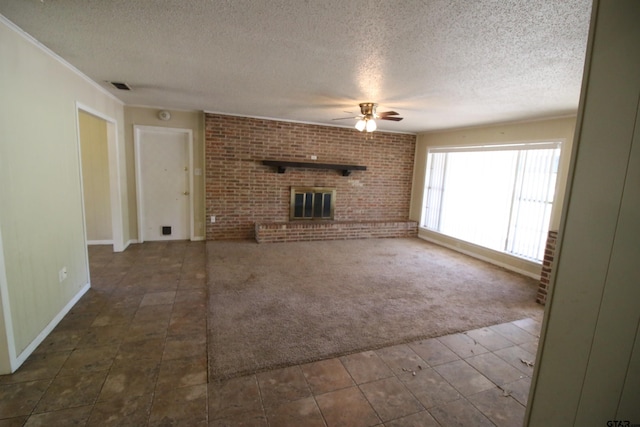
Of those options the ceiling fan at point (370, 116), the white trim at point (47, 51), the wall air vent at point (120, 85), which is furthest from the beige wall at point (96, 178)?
the ceiling fan at point (370, 116)

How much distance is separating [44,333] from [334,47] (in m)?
3.15

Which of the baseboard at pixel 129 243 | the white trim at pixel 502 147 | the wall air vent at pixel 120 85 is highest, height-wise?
the wall air vent at pixel 120 85

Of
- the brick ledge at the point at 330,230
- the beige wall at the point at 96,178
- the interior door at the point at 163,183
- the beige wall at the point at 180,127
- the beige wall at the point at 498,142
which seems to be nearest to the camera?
the beige wall at the point at 498,142

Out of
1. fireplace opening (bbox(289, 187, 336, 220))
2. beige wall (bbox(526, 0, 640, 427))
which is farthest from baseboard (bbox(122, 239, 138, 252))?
beige wall (bbox(526, 0, 640, 427))

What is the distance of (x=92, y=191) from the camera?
15.4 feet

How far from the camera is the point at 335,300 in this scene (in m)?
3.15

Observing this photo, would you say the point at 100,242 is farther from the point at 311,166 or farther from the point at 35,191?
the point at 311,166

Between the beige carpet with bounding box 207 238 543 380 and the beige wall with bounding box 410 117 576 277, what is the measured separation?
28cm

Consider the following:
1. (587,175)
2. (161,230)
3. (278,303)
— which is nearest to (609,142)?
(587,175)

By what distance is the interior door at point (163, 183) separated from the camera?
4910 mm

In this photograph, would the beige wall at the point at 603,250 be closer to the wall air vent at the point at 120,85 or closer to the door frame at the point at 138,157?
Answer: the wall air vent at the point at 120,85

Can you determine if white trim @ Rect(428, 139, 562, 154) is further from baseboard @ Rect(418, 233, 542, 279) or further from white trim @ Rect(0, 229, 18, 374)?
white trim @ Rect(0, 229, 18, 374)

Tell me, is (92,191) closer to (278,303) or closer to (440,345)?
(278,303)

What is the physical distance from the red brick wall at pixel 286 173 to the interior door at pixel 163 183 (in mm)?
406
